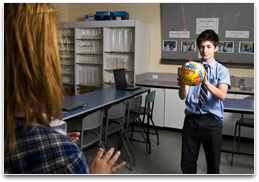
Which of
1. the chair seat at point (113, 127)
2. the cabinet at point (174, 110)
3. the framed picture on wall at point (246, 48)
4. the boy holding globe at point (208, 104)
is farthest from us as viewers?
the cabinet at point (174, 110)

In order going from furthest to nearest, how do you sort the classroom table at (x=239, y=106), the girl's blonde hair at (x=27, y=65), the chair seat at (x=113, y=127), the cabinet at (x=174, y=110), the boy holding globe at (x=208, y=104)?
the cabinet at (x=174, y=110) → the chair seat at (x=113, y=127) → the classroom table at (x=239, y=106) → the boy holding globe at (x=208, y=104) → the girl's blonde hair at (x=27, y=65)

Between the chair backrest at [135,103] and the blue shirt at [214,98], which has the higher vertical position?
the blue shirt at [214,98]

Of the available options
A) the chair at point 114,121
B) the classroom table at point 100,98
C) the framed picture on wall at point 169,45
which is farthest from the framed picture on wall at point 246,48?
the chair at point 114,121

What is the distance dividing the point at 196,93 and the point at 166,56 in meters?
3.00

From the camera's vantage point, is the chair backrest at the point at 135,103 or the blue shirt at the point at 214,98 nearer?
the blue shirt at the point at 214,98

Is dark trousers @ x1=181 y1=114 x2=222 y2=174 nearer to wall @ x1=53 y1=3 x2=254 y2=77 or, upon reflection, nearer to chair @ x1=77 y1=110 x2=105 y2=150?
chair @ x1=77 y1=110 x2=105 y2=150

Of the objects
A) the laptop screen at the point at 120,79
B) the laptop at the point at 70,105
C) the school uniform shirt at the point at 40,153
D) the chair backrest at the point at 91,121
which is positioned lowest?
the chair backrest at the point at 91,121

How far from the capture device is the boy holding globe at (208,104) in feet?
7.23

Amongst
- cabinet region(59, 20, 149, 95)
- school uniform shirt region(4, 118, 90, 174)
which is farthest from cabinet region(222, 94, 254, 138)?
school uniform shirt region(4, 118, 90, 174)

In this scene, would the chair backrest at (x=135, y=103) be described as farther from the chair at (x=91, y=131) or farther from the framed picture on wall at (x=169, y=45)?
the framed picture on wall at (x=169, y=45)

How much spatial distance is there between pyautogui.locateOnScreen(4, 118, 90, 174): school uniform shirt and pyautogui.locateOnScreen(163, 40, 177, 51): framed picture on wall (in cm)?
457

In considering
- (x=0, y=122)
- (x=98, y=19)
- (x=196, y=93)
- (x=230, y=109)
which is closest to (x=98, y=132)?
(x=196, y=93)

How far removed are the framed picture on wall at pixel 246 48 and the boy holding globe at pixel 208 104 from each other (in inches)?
104

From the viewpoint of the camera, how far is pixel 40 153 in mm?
783
